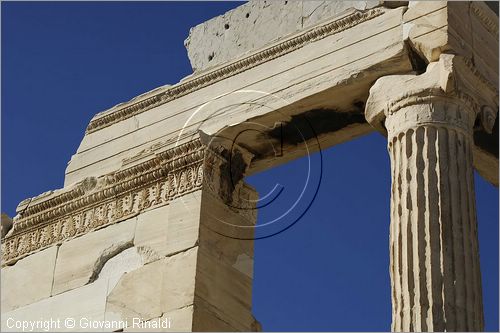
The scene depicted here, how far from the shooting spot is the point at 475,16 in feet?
43.2

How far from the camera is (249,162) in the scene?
1416 cm

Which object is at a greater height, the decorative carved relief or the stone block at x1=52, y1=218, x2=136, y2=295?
the decorative carved relief

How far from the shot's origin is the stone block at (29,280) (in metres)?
14.6

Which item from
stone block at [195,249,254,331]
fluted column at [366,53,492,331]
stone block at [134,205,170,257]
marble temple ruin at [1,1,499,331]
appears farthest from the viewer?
stone block at [134,205,170,257]

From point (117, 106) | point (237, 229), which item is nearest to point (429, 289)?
point (237, 229)

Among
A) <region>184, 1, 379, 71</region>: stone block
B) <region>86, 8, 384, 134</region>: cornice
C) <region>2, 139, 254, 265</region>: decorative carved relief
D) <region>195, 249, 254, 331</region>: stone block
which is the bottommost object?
<region>195, 249, 254, 331</region>: stone block

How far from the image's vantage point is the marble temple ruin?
11727 mm

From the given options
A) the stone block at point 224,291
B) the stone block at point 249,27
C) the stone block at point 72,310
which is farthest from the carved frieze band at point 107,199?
the stone block at point 249,27

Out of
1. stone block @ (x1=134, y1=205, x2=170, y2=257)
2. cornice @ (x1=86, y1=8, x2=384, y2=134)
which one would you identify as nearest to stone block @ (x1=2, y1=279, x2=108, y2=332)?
stone block @ (x1=134, y1=205, x2=170, y2=257)

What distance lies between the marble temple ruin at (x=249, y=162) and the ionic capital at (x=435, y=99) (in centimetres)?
2

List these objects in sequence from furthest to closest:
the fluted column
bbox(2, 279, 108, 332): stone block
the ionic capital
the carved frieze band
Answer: the carved frieze band
bbox(2, 279, 108, 332): stone block
the ionic capital
the fluted column

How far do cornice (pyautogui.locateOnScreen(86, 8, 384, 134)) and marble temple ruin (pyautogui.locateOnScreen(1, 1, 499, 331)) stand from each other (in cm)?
2

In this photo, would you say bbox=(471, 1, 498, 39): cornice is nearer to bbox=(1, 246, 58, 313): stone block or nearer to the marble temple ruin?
the marble temple ruin

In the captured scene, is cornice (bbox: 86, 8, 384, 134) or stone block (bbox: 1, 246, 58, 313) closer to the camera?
cornice (bbox: 86, 8, 384, 134)
